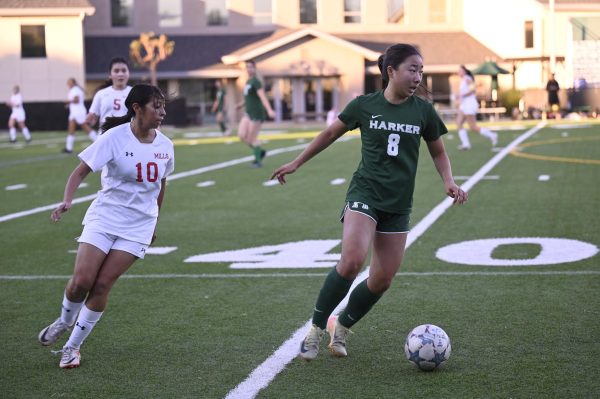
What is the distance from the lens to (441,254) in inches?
433

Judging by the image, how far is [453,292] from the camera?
8.95 m

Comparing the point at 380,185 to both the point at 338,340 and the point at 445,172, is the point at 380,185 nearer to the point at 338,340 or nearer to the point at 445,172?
the point at 445,172

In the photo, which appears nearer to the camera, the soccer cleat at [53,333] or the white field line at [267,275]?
the soccer cleat at [53,333]

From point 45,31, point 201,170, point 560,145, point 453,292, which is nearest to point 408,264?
point 453,292

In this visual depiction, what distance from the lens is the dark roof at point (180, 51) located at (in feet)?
184

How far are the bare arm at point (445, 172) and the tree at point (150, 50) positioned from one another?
151 ft

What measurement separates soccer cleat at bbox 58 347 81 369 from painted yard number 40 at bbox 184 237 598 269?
12.8ft

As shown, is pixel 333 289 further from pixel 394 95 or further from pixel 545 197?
pixel 545 197

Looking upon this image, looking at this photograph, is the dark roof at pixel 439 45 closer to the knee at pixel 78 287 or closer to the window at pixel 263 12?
the window at pixel 263 12

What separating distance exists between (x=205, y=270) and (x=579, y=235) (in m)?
4.29

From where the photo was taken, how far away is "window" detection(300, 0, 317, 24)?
196 feet

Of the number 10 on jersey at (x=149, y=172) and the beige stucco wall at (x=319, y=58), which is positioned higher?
the beige stucco wall at (x=319, y=58)

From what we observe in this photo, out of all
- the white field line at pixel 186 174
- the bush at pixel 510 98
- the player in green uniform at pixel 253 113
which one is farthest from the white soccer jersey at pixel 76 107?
the bush at pixel 510 98

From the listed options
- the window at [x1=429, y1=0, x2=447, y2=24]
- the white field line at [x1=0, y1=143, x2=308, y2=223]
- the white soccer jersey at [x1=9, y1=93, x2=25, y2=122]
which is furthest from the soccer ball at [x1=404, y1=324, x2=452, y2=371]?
the window at [x1=429, y1=0, x2=447, y2=24]
